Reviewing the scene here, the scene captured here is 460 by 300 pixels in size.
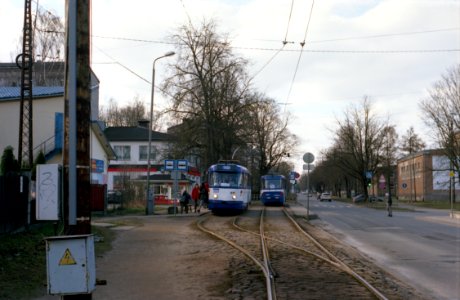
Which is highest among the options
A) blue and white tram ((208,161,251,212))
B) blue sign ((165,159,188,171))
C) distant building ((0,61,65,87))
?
distant building ((0,61,65,87))

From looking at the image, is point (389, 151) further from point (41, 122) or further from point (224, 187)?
point (41, 122)

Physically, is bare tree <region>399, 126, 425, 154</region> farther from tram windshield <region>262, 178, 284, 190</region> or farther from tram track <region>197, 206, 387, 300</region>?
tram track <region>197, 206, 387, 300</region>

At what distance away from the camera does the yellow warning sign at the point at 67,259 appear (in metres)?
5.65

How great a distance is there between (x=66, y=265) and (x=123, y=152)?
206 ft

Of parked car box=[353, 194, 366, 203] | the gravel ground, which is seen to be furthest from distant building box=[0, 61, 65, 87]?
parked car box=[353, 194, 366, 203]

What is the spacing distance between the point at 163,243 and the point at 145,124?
61.6 metres

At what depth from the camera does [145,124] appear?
7669 cm

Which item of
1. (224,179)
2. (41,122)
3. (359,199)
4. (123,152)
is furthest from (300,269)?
(359,199)

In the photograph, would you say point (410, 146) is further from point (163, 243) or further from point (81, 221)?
point (81, 221)

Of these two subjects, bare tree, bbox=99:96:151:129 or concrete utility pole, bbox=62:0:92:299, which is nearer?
concrete utility pole, bbox=62:0:92:299

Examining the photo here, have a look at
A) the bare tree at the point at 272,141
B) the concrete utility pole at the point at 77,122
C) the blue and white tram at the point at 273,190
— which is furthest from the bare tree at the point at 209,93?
the concrete utility pole at the point at 77,122

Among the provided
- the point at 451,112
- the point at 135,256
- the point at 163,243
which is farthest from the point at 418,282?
the point at 451,112

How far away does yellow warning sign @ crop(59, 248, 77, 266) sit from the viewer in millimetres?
5648

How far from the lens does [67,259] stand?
18.5ft
